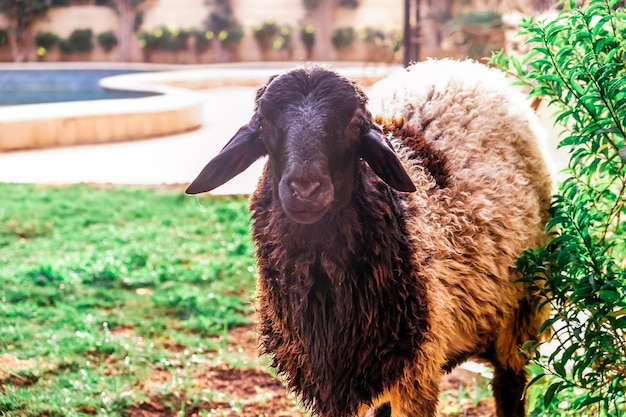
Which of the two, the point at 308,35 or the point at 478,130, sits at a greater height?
the point at 308,35

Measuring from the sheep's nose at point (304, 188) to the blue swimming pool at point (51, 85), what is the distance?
53.4 ft

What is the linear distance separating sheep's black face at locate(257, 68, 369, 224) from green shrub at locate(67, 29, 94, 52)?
28.5 metres

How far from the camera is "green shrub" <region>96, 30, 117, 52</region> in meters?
29.1

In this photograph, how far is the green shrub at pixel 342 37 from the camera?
95.3 ft

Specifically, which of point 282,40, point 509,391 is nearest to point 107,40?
point 282,40

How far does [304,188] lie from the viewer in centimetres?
231

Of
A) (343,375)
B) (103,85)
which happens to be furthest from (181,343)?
(103,85)

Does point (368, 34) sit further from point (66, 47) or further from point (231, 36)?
point (66, 47)

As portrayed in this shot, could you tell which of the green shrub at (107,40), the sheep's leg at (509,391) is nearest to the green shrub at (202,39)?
the green shrub at (107,40)

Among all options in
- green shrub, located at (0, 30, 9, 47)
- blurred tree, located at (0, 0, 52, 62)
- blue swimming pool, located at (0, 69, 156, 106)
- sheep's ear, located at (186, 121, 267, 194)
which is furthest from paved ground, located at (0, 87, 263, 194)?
green shrub, located at (0, 30, 9, 47)

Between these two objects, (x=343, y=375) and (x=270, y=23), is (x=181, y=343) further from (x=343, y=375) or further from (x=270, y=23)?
(x=270, y=23)

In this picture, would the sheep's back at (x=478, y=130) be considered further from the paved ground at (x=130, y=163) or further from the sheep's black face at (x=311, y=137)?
the paved ground at (x=130, y=163)

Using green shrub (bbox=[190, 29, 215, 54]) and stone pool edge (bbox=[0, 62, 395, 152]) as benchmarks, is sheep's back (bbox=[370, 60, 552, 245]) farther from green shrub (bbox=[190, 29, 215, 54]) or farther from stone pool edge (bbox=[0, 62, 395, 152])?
green shrub (bbox=[190, 29, 215, 54])

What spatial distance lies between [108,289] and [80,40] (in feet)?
84.6
